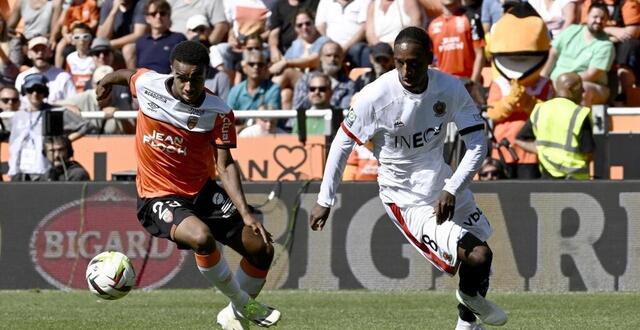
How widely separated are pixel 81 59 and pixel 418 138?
1057 centimetres

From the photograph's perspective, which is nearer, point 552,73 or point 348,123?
point 348,123

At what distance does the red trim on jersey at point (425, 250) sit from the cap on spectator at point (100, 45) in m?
9.58

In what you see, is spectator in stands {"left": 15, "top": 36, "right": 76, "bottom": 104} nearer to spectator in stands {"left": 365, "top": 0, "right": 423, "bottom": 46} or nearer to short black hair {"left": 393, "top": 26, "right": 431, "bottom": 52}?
spectator in stands {"left": 365, "top": 0, "right": 423, "bottom": 46}

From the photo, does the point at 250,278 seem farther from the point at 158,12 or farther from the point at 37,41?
the point at 37,41

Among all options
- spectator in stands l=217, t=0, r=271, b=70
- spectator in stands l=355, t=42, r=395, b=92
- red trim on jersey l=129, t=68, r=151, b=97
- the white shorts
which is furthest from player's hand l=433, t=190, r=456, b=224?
spectator in stands l=217, t=0, r=271, b=70

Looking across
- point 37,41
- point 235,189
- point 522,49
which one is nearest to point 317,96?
point 522,49

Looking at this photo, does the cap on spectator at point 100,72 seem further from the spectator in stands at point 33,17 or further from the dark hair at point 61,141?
the spectator in stands at point 33,17

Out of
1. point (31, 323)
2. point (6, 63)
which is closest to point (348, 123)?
point (31, 323)

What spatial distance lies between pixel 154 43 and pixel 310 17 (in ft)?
6.99

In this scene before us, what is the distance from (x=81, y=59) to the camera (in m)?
19.7

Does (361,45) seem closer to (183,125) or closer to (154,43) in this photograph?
(154,43)

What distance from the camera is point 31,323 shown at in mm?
11977

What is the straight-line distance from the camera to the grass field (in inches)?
464

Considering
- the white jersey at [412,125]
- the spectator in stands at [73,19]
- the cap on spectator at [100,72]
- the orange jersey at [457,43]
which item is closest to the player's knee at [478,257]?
the white jersey at [412,125]
